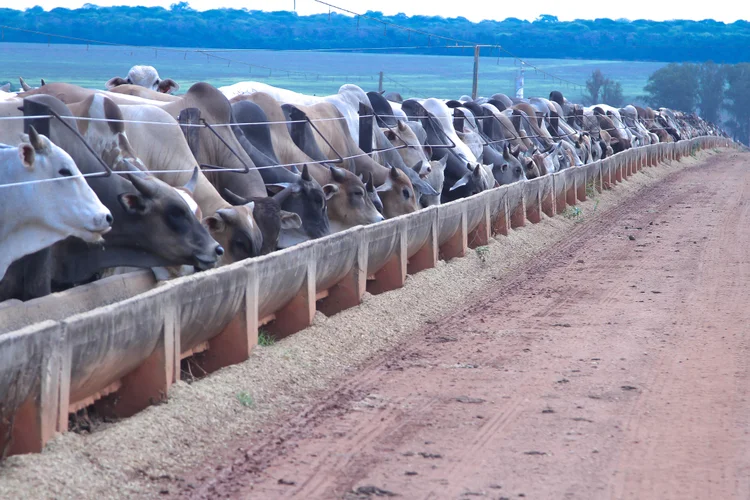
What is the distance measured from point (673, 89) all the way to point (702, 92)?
5904mm

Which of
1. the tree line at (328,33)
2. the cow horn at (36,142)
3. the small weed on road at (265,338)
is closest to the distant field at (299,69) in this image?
the tree line at (328,33)

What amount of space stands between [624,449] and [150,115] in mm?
5944

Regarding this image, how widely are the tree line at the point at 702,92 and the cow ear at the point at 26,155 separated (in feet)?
309

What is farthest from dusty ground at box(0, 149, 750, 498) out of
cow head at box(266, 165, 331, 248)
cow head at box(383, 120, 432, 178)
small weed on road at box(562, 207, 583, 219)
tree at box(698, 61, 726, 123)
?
tree at box(698, 61, 726, 123)

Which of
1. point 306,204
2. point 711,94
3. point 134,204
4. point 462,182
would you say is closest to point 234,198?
point 306,204

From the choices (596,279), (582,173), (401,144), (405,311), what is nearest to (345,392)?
(405,311)

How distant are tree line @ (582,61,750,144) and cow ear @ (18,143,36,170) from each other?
94.2 metres

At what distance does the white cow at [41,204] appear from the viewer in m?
6.91

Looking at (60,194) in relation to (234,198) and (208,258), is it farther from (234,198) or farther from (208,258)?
(234,198)

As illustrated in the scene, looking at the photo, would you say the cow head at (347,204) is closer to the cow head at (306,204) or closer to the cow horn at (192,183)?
the cow head at (306,204)

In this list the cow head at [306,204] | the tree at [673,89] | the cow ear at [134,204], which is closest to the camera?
the cow ear at [134,204]

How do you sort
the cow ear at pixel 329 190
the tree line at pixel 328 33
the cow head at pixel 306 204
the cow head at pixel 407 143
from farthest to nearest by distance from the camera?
1. the tree line at pixel 328 33
2. the cow head at pixel 407 143
3. the cow ear at pixel 329 190
4. the cow head at pixel 306 204

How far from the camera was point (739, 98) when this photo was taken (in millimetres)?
106000

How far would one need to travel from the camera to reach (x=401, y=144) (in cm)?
Result: 1575
